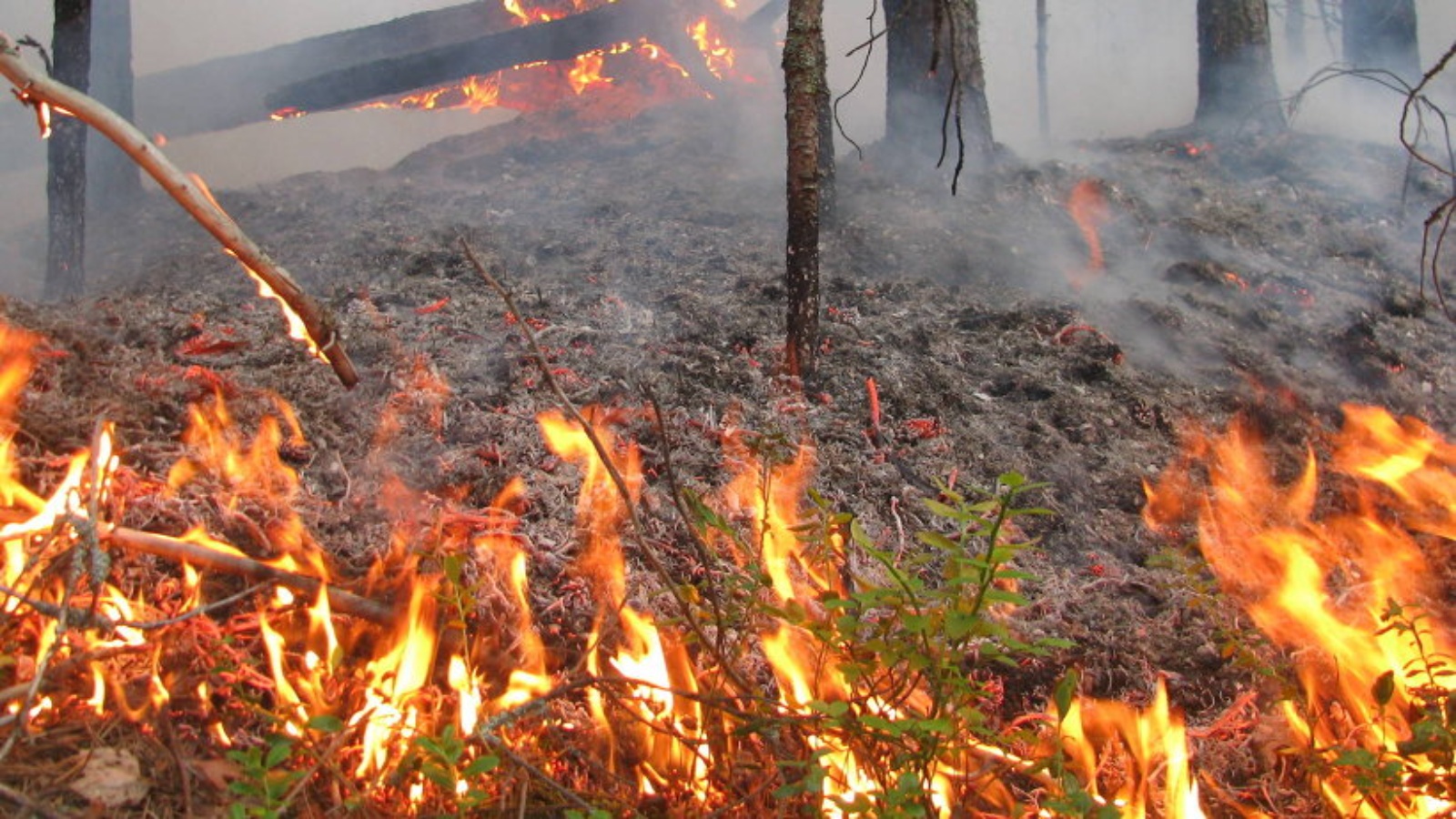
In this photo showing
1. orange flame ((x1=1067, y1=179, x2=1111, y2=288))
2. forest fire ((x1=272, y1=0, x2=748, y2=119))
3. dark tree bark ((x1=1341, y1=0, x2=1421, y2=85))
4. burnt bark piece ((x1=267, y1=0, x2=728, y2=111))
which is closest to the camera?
orange flame ((x1=1067, y1=179, x2=1111, y2=288))

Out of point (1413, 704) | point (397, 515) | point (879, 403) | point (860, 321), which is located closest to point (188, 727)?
point (397, 515)

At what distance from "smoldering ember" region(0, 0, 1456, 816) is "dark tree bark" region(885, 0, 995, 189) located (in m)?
0.78

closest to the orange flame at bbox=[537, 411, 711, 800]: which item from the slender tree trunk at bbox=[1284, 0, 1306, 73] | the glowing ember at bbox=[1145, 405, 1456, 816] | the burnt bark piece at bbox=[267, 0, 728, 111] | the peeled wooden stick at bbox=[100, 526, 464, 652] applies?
the peeled wooden stick at bbox=[100, 526, 464, 652]

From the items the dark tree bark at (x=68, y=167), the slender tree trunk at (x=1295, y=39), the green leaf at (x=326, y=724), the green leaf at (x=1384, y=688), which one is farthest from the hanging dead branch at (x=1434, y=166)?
the slender tree trunk at (x=1295, y=39)

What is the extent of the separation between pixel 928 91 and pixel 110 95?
6988 mm

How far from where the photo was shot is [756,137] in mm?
9469

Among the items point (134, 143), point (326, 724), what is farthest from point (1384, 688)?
point (134, 143)

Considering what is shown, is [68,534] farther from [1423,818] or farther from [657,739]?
[1423,818]

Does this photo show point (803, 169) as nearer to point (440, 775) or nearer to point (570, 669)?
point (570, 669)

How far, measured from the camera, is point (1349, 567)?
3439 millimetres

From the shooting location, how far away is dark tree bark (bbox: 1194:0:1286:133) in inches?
333

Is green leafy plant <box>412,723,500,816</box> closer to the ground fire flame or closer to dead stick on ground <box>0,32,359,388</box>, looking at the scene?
the ground fire flame

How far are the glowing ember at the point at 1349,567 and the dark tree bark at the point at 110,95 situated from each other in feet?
28.9

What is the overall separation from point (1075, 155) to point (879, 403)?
17.7 ft
